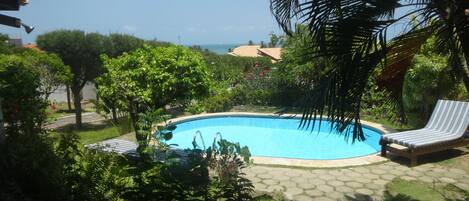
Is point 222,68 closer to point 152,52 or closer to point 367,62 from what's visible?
point 152,52

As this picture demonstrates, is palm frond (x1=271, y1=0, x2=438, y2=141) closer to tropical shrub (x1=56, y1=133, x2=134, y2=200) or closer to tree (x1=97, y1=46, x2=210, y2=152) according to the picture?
tropical shrub (x1=56, y1=133, x2=134, y2=200)

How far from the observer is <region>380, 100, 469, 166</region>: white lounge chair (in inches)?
319

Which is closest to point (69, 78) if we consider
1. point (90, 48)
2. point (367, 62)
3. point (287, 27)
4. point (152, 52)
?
point (90, 48)

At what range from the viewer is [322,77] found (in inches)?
156

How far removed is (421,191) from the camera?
6.52 m

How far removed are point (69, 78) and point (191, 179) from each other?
11143 millimetres

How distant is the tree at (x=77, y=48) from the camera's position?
56.3 feet

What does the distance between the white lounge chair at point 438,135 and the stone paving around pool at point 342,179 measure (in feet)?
1.21

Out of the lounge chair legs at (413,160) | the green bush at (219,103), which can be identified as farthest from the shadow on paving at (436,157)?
the green bush at (219,103)

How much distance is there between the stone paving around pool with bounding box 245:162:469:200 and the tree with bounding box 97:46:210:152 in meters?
2.73

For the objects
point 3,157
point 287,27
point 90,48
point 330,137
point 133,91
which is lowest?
point 330,137

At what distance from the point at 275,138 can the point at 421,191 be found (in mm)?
8050

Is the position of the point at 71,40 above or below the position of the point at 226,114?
above

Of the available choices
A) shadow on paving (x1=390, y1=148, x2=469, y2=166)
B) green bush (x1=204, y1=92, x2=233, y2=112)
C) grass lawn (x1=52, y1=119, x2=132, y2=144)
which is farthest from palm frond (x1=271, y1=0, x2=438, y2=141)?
green bush (x1=204, y1=92, x2=233, y2=112)
